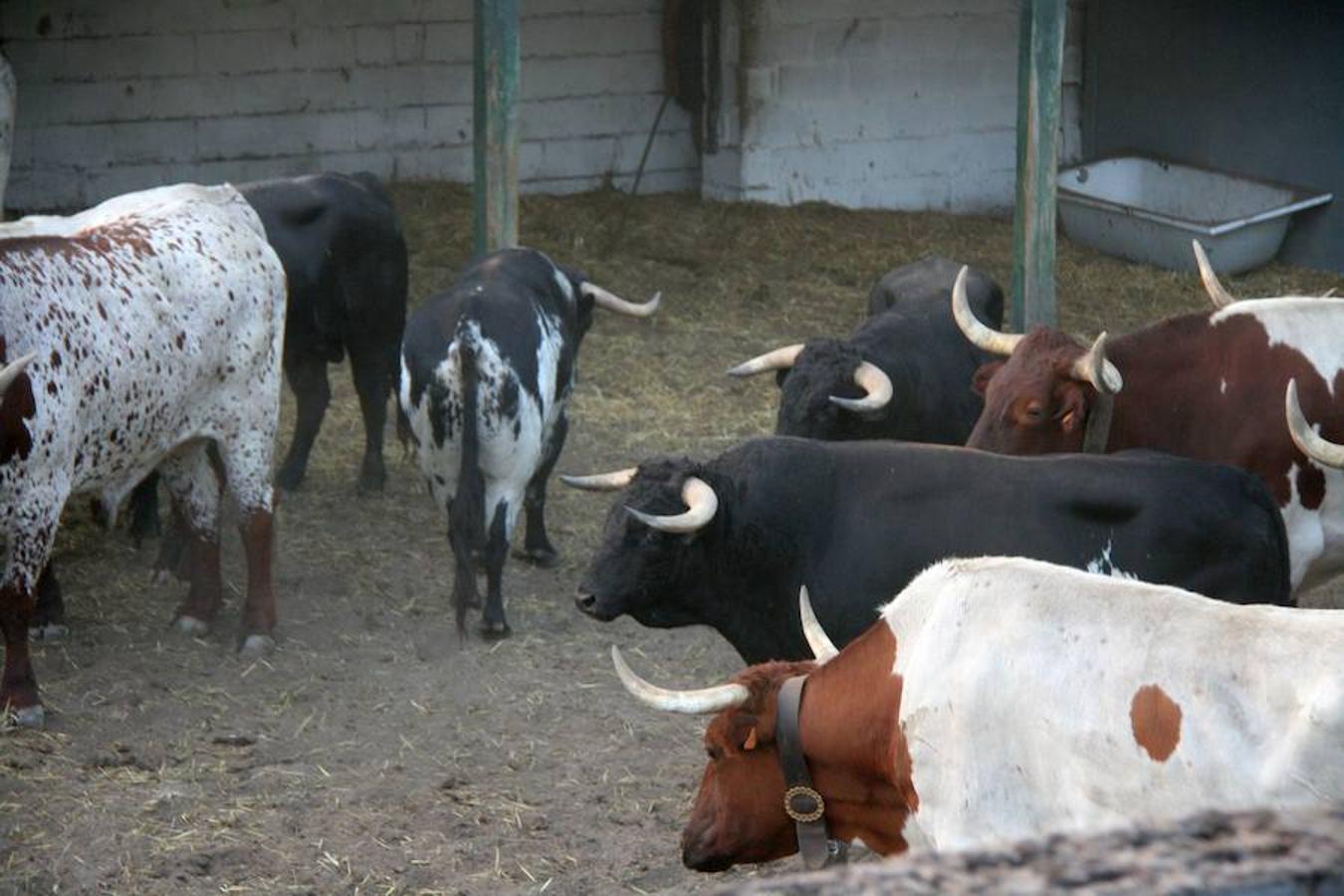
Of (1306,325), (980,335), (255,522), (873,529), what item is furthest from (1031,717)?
(255,522)

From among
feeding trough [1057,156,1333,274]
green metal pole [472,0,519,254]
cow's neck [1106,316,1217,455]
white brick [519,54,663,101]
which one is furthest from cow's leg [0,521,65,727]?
feeding trough [1057,156,1333,274]

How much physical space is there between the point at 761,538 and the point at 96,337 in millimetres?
2572

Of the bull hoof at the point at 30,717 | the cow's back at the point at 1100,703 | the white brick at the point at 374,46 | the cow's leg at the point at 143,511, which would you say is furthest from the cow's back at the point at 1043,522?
the white brick at the point at 374,46

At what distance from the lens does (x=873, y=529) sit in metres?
5.34

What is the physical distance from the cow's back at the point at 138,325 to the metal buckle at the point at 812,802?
129 inches

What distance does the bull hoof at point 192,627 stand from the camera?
290 inches

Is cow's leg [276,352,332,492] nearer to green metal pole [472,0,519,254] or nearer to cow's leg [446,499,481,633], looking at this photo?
green metal pole [472,0,519,254]

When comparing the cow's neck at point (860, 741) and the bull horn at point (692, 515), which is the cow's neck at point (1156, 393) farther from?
the cow's neck at point (860, 741)

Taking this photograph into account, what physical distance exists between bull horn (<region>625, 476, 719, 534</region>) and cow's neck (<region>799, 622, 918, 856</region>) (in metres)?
1.25

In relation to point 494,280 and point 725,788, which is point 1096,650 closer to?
point 725,788

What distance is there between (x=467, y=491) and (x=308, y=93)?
21.8 feet

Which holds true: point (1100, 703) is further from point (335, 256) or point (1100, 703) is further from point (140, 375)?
point (335, 256)

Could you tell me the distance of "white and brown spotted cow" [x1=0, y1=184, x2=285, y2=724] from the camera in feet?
20.7

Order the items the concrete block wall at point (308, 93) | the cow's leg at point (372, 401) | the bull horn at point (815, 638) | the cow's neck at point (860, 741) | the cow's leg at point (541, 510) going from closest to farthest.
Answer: the cow's neck at point (860, 741) → the bull horn at point (815, 638) → the cow's leg at point (541, 510) → the cow's leg at point (372, 401) → the concrete block wall at point (308, 93)
